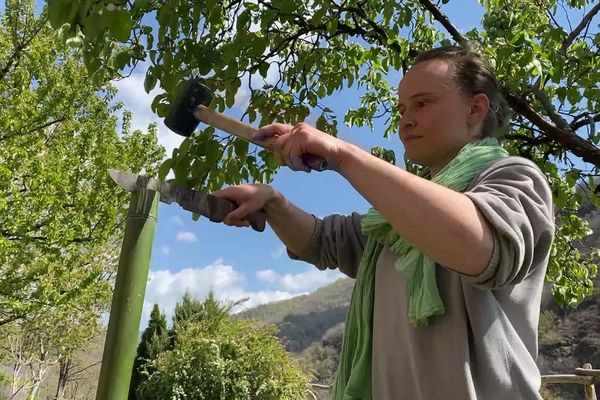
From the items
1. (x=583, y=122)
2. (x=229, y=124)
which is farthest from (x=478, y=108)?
(x=583, y=122)

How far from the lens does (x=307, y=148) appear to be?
103 cm

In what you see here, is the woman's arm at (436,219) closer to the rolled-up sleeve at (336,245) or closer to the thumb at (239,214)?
the thumb at (239,214)

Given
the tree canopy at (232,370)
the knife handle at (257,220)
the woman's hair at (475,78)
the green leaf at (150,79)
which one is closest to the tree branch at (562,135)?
the green leaf at (150,79)

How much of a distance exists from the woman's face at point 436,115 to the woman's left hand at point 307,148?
283 millimetres

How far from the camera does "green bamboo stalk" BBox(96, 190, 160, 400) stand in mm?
1191

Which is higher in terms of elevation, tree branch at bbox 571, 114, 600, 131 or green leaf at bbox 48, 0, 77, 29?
tree branch at bbox 571, 114, 600, 131

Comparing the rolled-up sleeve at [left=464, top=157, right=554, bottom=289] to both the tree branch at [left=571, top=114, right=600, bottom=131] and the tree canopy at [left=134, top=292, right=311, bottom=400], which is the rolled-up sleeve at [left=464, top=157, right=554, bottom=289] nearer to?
the tree branch at [left=571, top=114, right=600, bottom=131]

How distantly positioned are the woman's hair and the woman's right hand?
0.49m

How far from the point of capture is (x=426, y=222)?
91 cm

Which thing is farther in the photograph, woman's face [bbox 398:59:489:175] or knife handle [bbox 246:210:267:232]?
knife handle [bbox 246:210:267:232]

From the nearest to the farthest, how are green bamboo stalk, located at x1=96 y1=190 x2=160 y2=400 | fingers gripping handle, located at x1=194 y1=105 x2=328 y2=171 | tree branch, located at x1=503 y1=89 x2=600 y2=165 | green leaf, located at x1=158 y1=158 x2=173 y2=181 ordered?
green bamboo stalk, located at x1=96 y1=190 x2=160 y2=400, fingers gripping handle, located at x1=194 y1=105 x2=328 y2=171, green leaf, located at x1=158 y1=158 x2=173 y2=181, tree branch, located at x1=503 y1=89 x2=600 y2=165

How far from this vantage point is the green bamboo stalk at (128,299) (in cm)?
119

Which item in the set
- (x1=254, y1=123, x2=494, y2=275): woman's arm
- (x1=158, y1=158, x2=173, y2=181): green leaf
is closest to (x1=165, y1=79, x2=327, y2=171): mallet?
(x1=254, y1=123, x2=494, y2=275): woman's arm

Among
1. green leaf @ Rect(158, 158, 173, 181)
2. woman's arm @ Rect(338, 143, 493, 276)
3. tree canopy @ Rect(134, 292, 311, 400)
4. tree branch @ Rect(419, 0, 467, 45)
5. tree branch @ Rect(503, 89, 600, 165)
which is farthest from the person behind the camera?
tree canopy @ Rect(134, 292, 311, 400)
